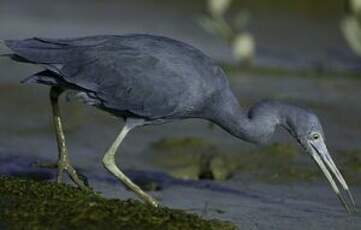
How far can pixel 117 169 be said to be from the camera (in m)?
6.45

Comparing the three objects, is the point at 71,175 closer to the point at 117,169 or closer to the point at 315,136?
the point at 117,169

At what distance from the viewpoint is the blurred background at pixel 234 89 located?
7730mm

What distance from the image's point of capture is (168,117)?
255 inches

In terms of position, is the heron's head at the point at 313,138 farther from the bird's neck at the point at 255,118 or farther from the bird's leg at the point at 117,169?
the bird's leg at the point at 117,169

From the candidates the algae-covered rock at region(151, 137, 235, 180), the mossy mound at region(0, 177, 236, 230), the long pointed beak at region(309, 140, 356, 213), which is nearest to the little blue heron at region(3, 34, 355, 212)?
the long pointed beak at region(309, 140, 356, 213)

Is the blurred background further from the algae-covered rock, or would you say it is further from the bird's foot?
the bird's foot

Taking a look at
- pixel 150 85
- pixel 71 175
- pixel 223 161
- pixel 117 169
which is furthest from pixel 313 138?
pixel 223 161

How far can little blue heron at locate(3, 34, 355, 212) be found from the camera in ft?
20.7

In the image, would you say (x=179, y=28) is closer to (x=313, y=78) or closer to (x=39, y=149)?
(x=313, y=78)

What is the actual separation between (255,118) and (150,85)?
2.25ft

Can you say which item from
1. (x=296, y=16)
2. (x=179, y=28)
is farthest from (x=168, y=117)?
(x=296, y=16)

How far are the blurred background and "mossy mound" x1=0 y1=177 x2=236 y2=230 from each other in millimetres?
672

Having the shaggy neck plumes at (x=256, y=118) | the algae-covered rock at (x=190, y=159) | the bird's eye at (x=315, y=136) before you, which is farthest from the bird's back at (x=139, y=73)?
the algae-covered rock at (x=190, y=159)

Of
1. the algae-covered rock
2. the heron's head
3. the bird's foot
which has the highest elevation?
the heron's head
